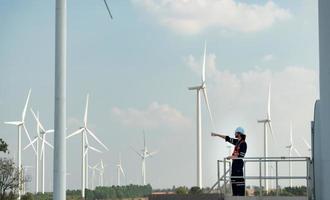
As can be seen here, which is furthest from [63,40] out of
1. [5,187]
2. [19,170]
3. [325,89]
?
[19,170]

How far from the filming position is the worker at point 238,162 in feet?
51.2

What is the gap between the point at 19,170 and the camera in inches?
2148

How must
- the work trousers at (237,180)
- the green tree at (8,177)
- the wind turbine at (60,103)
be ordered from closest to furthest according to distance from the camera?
1. the wind turbine at (60,103)
2. the work trousers at (237,180)
3. the green tree at (8,177)

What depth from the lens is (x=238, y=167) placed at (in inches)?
631

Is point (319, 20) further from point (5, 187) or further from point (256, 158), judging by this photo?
point (5, 187)

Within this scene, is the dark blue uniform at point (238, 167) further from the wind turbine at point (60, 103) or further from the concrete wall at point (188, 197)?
the wind turbine at point (60, 103)

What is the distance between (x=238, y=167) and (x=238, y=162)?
123mm

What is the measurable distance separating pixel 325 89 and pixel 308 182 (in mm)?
3301

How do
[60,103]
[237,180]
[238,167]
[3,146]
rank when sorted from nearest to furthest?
[60,103], [237,180], [238,167], [3,146]

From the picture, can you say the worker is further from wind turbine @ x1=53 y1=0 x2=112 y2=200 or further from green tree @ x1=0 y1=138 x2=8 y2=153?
green tree @ x1=0 y1=138 x2=8 y2=153

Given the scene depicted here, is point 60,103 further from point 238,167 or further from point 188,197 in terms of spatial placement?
point 238,167

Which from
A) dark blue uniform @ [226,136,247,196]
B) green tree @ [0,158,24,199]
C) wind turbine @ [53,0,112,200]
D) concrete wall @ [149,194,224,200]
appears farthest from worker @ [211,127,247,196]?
green tree @ [0,158,24,199]

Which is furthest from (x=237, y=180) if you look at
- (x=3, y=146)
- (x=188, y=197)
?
(x=3, y=146)

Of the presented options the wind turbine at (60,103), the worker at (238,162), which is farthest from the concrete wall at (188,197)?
the wind turbine at (60,103)
